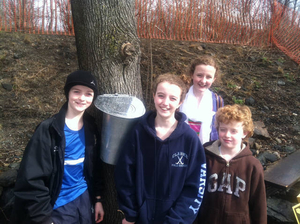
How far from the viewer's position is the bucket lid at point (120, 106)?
2.06 metres

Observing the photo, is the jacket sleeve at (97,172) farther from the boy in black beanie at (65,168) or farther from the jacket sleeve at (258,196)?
the jacket sleeve at (258,196)

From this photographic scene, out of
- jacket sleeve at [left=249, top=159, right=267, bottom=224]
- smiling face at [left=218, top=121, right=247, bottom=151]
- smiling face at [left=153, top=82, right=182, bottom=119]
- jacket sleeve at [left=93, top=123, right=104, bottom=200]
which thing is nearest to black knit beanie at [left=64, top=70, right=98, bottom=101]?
jacket sleeve at [left=93, top=123, right=104, bottom=200]

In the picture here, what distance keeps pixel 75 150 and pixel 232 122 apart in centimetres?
139

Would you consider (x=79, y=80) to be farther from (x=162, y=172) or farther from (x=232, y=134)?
(x=232, y=134)

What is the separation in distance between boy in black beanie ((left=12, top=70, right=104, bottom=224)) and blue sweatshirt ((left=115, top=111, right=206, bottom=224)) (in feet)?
1.42

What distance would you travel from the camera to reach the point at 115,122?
2.07 meters

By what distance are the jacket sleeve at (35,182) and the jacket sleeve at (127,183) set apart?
56cm

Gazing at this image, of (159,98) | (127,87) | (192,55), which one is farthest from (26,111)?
(192,55)

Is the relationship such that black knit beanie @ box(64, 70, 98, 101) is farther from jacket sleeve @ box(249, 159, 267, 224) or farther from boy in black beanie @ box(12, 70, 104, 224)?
jacket sleeve @ box(249, 159, 267, 224)

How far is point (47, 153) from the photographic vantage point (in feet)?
5.97

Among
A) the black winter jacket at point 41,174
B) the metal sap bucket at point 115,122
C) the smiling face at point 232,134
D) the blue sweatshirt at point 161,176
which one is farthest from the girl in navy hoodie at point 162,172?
the black winter jacket at point 41,174

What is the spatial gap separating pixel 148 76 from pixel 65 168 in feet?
8.52

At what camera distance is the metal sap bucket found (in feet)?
6.73

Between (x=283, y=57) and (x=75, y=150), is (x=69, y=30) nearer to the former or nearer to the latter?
(x=75, y=150)
